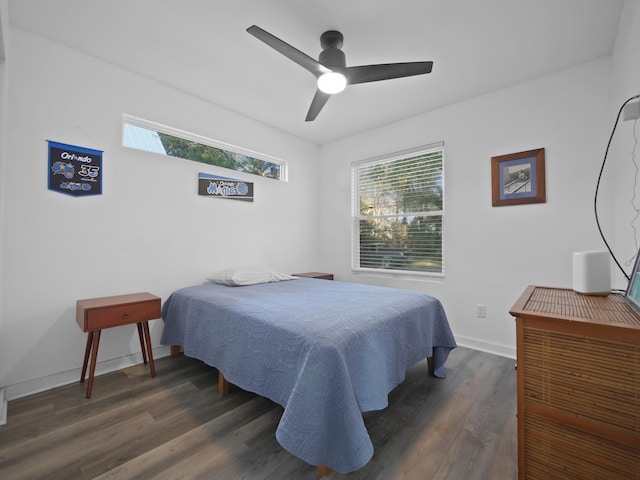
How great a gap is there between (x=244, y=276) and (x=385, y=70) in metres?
2.21

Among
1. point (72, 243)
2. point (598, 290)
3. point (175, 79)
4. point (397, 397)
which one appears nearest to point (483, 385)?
point (397, 397)

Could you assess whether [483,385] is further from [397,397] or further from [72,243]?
[72,243]

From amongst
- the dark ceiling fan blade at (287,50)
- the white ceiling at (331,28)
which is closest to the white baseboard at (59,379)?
the white ceiling at (331,28)

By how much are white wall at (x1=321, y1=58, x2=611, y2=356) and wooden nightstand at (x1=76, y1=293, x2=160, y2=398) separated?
2711 millimetres

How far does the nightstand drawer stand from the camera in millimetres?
1984

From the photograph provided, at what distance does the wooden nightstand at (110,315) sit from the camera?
1975 millimetres

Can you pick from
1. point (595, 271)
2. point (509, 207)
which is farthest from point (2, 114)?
point (509, 207)

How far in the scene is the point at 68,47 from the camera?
88.6 inches

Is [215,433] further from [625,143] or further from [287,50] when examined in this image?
[625,143]

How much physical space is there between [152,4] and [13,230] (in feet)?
6.09

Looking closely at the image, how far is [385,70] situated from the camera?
78.2 inches

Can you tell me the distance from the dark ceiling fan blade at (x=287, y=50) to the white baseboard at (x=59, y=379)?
2760mm

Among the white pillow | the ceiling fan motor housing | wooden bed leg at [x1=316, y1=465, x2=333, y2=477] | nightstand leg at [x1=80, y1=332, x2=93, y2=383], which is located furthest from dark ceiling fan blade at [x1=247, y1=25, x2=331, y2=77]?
nightstand leg at [x1=80, y1=332, x2=93, y2=383]

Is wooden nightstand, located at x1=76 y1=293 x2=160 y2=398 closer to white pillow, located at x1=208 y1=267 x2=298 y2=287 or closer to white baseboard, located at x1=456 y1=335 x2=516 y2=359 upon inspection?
white pillow, located at x1=208 y1=267 x2=298 y2=287
